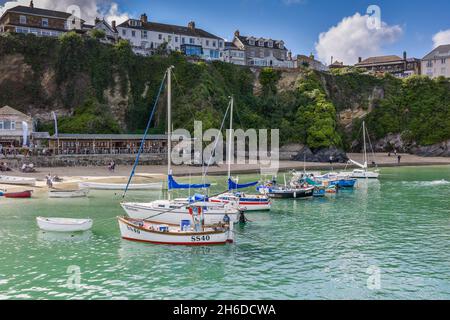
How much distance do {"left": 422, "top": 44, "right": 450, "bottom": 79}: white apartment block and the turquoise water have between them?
103221mm

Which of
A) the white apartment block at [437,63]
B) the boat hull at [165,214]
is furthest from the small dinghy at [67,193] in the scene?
the white apartment block at [437,63]

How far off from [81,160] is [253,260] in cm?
4857

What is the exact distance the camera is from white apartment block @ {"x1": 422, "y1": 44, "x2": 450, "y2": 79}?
12519cm

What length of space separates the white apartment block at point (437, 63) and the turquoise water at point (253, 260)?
10322cm

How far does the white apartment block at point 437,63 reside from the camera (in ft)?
411

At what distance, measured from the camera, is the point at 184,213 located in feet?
98.5

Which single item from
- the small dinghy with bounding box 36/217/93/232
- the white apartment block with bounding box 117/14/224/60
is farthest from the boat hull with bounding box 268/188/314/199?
the white apartment block with bounding box 117/14/224/60

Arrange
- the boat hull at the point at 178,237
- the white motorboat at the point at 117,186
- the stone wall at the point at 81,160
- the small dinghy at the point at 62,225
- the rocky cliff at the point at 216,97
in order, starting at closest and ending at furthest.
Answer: the boat hull at the point at 178,237, the small dinghy at the point at 62,225, the white motorboat at the point at 117,186, the stone wall at the point at 81,160, the rocky cliff at the point at 216,97

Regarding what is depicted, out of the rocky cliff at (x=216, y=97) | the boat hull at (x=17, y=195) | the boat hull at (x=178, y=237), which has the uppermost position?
the rocky cliff at (x=216, y=97)

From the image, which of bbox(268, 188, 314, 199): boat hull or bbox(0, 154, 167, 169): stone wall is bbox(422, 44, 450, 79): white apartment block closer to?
bbox(0, 154, 167, 169): stone wall

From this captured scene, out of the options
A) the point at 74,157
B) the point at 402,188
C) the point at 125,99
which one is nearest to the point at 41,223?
the point at 74,157

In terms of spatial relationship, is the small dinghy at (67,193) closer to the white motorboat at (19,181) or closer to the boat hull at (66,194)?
the boat hull at (66,194)

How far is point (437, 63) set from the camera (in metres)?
127

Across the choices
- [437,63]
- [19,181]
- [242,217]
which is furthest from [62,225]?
[437,63]
